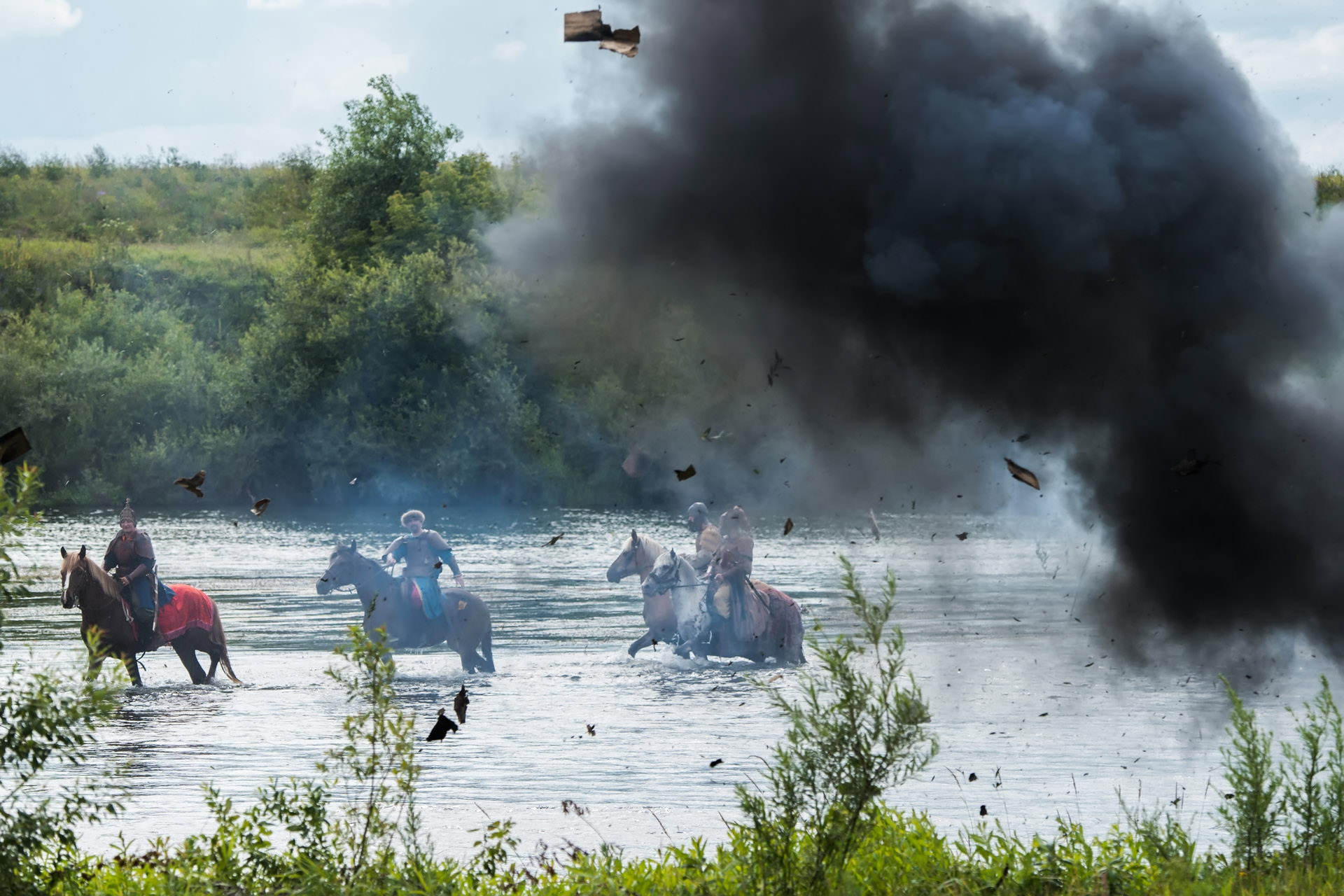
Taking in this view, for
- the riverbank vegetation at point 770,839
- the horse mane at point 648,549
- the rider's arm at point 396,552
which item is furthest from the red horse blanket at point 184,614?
the riverbank vegetation at point 770,839

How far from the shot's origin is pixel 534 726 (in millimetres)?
15156

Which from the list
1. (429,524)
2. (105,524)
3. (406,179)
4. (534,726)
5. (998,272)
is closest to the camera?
(998,272)

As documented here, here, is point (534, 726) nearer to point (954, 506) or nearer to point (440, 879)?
point (440, 879)

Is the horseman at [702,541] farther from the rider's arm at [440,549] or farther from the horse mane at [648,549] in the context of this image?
the rider's arm at [440,549]

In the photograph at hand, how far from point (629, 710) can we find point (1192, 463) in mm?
7514

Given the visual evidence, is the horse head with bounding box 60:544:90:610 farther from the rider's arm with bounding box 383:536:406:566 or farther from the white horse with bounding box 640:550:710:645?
the white horse with bounding box 640:550:710:645

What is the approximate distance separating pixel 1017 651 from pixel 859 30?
476 inches

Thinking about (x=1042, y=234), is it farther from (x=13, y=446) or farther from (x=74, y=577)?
(x=74, y=577)

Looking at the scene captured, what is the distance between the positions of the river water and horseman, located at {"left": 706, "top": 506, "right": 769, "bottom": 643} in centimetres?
60

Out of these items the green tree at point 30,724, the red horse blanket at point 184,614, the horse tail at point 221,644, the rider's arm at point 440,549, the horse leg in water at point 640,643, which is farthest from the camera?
the horse leg in water at point 640,643

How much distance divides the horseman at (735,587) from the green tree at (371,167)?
189 feet

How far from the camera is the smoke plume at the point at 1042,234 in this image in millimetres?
10148

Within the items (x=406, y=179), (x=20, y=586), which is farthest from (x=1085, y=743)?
(x=406, y=179)

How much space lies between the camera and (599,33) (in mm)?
10141
